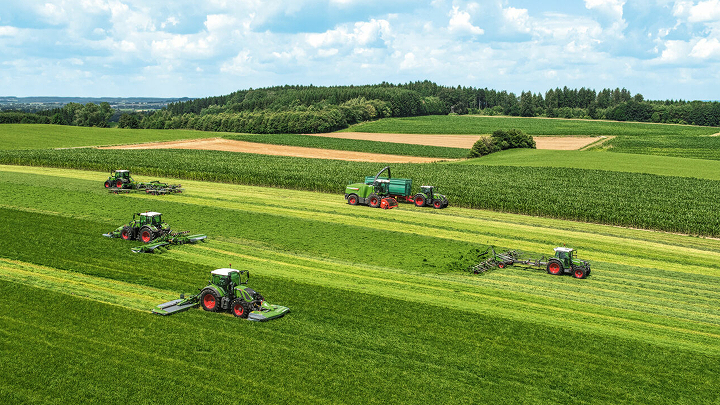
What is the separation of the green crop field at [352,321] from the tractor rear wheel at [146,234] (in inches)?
52.4

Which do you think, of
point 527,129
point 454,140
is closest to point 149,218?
point 454,140

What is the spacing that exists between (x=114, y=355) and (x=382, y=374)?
288 inches

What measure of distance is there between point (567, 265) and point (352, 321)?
12780mm

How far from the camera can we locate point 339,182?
5222 cm

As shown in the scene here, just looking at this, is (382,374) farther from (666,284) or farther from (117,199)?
(117,199)

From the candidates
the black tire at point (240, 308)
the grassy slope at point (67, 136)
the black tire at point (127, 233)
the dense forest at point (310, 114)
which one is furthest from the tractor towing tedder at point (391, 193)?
the dense forest at point (310, 114)

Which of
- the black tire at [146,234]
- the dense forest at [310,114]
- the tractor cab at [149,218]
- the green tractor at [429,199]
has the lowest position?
the green tractor at [429,199]

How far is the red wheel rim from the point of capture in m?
19.0

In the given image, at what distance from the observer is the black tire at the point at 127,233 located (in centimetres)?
2803

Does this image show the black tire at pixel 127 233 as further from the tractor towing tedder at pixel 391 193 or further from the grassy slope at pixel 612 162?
the grassy slope at pixel 612 162

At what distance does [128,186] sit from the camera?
45688 mm

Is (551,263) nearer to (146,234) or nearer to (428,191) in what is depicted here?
(428,191)

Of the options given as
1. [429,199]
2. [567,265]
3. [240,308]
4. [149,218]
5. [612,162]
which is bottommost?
[567,265]

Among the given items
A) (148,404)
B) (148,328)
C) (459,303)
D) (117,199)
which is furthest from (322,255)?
(117,199)
